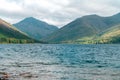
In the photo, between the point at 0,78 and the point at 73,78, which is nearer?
the point at 0,78

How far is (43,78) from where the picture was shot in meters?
52.8

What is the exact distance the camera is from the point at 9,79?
50.2 m

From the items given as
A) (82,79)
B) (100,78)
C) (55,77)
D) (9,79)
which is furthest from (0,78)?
(100,78)

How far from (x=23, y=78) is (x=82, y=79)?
1027 cm

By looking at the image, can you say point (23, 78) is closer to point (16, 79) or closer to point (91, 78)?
point (16, 79)

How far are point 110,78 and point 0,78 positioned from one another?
19.1 meters

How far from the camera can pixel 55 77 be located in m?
54.3

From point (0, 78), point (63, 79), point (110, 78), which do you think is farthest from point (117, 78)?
point (0, 78)

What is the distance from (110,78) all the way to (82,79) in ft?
16.7

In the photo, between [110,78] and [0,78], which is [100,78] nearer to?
[110,78]

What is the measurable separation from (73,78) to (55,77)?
3370 mm

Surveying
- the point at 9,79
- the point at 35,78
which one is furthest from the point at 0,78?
the point at 35,78

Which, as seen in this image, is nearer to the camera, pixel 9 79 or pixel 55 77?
pixel 9 79

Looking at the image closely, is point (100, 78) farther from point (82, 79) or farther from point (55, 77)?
point (55, 77)
